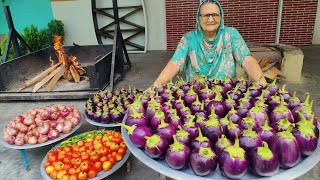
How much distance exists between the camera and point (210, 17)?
2.45 metres

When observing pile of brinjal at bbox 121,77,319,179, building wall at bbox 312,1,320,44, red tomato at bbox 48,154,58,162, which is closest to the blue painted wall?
red tomato at bbox 48,154,58,162

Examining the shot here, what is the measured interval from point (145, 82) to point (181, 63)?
3013mm

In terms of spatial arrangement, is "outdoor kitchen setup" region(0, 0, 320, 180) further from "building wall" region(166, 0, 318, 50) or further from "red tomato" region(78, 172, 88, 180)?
"building wall" region(166, 0, 318, 50)

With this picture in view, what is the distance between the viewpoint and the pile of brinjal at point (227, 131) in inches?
42.1

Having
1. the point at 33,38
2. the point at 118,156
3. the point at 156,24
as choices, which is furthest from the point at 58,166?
the point at 156,24

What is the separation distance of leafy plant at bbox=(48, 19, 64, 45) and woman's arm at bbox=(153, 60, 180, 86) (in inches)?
250

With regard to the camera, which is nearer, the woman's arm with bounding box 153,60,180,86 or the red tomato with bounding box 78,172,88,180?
the red tomato with bounding box 78,172,88,180

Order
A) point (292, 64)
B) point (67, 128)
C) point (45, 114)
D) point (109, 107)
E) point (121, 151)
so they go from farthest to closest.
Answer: point (292, 64) → point (45, 114) → point (109, 107) → point (67, 128) → point (121, 151)

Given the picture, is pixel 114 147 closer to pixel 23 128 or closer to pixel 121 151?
pixel 121 151

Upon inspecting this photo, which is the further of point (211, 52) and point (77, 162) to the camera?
point (211, 52)

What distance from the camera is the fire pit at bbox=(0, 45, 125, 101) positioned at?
4.68 m

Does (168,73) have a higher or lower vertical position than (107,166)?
higher

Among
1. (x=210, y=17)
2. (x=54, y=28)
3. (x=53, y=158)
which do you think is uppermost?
(x=210, y=17)

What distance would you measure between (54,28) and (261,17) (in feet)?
20.4
